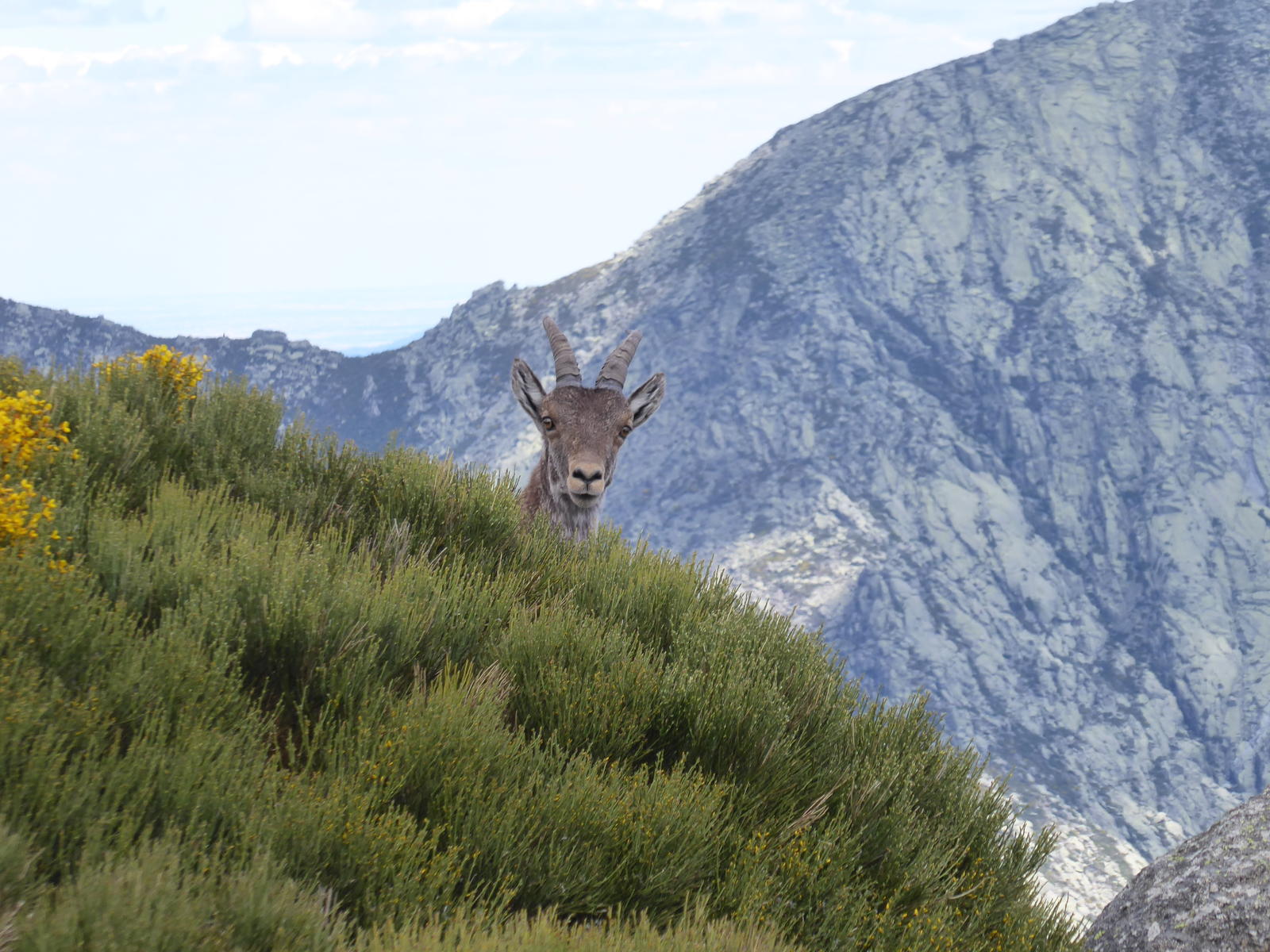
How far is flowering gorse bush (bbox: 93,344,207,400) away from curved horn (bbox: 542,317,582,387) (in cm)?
387

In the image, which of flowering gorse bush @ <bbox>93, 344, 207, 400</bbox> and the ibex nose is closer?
flowering gorse bush @ <bbox>93, 344, 207, 400</bbox>

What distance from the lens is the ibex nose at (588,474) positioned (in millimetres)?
9992

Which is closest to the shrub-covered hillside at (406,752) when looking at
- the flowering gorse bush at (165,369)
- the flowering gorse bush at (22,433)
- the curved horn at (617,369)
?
the flowering gorse bush at (22,433)

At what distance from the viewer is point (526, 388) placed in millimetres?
11898

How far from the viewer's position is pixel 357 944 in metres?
3.40

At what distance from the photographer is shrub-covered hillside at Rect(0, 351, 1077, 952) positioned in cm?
351

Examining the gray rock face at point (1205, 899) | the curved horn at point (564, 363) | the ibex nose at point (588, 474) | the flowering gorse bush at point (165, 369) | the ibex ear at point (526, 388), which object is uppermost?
the curved horn at point (564, 363)

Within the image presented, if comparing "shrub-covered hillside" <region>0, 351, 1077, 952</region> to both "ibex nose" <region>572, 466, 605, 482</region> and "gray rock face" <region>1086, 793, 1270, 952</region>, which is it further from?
"ibex nose" <region>572, 466, 605, 482</region>

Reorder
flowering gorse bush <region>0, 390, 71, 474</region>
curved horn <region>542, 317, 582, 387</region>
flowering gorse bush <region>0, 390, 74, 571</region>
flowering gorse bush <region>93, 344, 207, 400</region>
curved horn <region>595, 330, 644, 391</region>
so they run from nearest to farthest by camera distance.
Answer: flowering gorse bush <region>0, 390, 74, 571</region> < flowering gorse bush <region>0, 390, 71, 474</region> < flowering gorse bush <region>93, 344, 207, 400</region> < curved horn <region>542, 317, 582, 387</region> < curved horn <region>595, 330, 644, 391</region>

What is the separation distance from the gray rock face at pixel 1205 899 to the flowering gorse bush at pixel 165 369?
7175mm

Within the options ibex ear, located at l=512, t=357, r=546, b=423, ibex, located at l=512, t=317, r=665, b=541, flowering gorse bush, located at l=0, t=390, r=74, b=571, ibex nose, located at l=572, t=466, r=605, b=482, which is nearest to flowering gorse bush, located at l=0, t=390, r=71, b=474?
flowering gorse bush, located at l=0, t=390, r=74, b=571

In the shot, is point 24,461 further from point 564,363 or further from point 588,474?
point 564,363

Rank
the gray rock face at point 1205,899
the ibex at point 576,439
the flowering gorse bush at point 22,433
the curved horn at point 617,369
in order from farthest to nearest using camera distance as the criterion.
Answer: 1. the curved horn at point 617,369
2. the ibex at point 576,439
3. the flowering gorse bush at point 22,433
4. the gray rock face at point 1205,899

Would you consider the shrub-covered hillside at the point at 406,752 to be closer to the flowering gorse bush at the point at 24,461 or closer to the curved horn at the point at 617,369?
the flowering gorse bush at the point at 24,461
